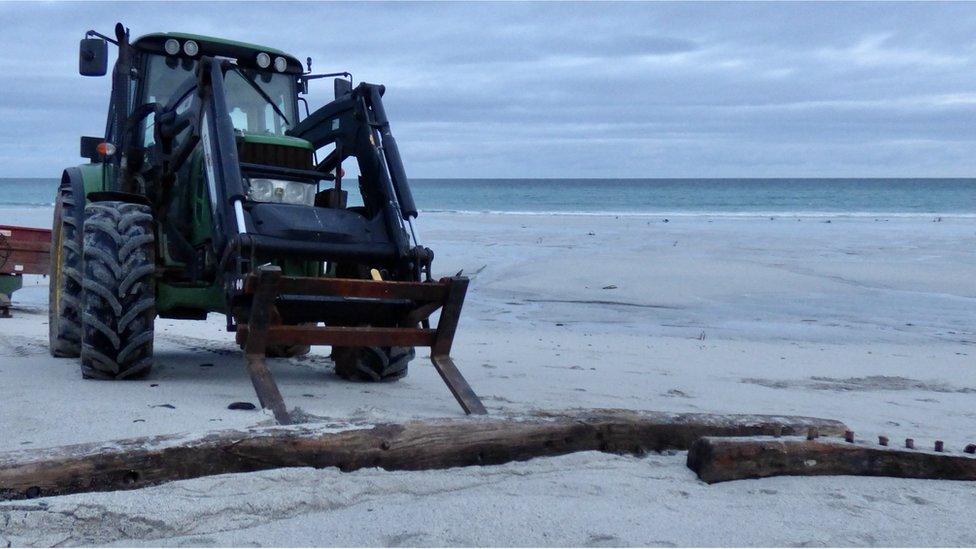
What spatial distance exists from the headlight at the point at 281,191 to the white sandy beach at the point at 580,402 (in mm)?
1178

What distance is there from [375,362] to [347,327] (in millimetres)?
1173

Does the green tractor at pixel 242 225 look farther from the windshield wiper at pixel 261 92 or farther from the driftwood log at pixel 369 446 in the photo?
the driftwood log at pixel 369 446

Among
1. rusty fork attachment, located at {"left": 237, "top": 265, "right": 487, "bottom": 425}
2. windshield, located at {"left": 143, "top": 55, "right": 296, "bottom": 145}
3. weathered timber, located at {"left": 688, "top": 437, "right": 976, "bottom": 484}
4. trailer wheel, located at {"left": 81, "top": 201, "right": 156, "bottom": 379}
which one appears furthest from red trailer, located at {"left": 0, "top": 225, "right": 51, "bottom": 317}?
weathered timber, located at {"left": 688, "top": 437, "right": 976, "bottom": 484}

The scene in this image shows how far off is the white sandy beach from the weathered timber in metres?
0.06

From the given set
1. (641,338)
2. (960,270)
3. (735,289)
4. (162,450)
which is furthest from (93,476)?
(960,270)

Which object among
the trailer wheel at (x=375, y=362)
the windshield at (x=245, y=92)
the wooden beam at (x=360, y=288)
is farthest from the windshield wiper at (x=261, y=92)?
the wooden beam at (x=360, y=288)

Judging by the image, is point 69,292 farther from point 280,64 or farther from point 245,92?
point 280,64

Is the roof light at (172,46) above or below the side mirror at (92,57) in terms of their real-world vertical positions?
above

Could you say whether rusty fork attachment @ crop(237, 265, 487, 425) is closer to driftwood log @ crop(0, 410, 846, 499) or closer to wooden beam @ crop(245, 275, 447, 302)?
wooden beam @ crop(245, 275, 447, 302)

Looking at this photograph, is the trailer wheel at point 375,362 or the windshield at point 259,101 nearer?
the trailer wheel at point 375,362

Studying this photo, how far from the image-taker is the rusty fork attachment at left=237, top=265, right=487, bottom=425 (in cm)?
520

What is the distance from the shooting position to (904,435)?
5707 mm

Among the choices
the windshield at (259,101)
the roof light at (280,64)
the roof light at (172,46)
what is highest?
the roof light at (172,46)

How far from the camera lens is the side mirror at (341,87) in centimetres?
759
